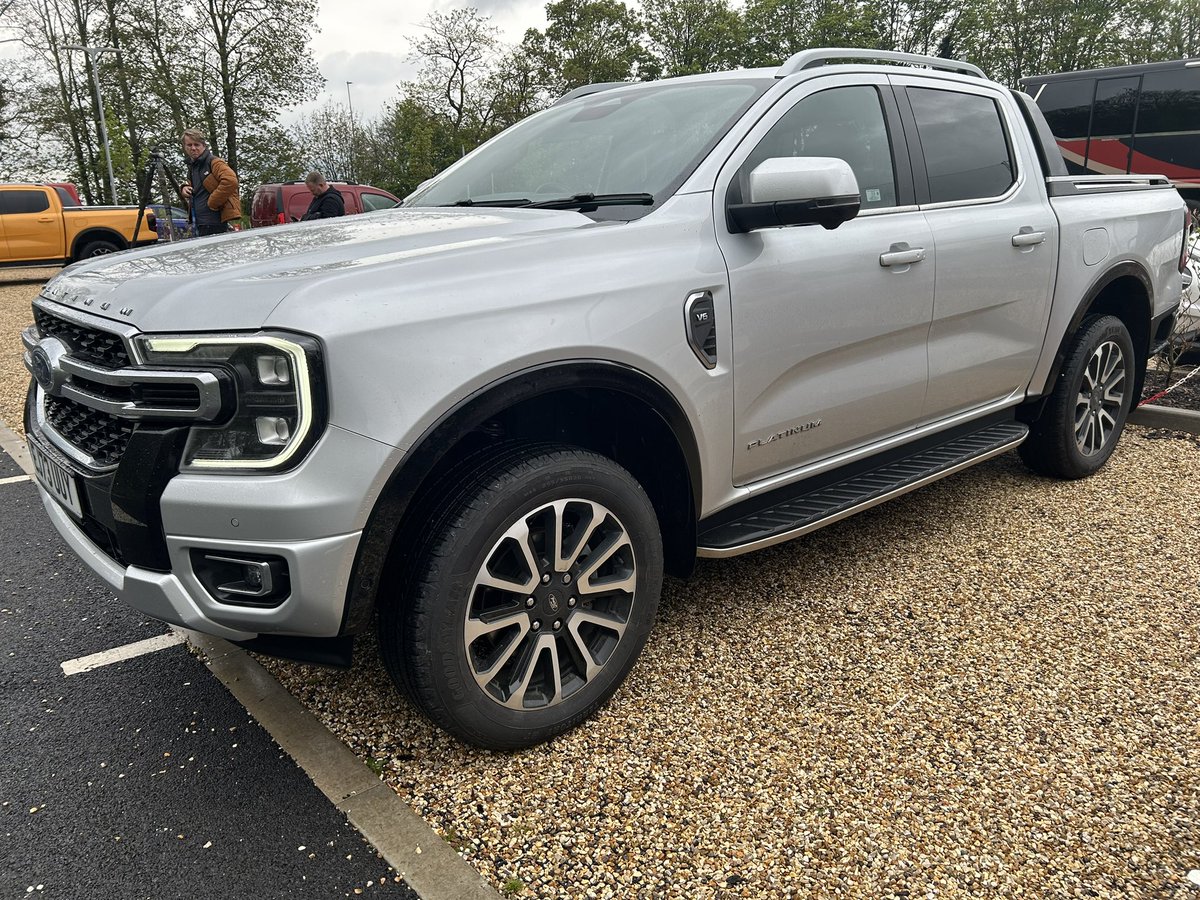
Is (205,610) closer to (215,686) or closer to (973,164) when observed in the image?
(215,686)

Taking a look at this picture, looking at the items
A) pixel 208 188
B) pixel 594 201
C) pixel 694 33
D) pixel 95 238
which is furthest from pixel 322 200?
pixel 694 33

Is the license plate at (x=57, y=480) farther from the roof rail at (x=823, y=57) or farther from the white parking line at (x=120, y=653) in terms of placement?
the roof rail at (x=823, y=57)

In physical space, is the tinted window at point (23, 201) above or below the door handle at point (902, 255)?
above

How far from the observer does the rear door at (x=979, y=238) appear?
3246mm

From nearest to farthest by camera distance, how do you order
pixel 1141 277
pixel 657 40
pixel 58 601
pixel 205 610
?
pixel 205 610 < pixel 58 601 < pixel 1141 277 < pixel 657 40

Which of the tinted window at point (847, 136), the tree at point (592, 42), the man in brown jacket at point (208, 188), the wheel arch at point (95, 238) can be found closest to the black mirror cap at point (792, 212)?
the tinted window at point (847, 136)

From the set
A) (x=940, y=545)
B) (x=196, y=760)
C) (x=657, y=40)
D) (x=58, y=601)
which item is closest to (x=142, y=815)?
(x=196, y=760)

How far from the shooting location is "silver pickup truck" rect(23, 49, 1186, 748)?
71.0 inches

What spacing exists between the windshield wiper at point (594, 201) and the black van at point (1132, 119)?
42.0 ft

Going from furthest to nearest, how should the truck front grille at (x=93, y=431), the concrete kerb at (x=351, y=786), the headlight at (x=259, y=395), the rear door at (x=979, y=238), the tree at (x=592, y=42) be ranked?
the tree at (x=592, y=42) → the rear door at (x=979, y=238) → the truck front grille at (x=93, y=431) → the concrete kerb at (x=351, y=786) → the headlight at (x=259, y=395)

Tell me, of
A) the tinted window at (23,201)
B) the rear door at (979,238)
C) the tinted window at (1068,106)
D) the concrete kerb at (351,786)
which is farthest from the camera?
the tinted window at (23,201)

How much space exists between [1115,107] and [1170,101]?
2.35 feet

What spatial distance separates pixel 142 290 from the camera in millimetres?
1966

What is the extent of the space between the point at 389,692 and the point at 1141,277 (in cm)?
408
